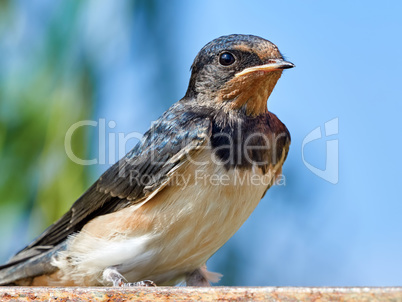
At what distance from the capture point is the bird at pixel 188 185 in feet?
5.72

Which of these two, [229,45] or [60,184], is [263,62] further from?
[60,184]

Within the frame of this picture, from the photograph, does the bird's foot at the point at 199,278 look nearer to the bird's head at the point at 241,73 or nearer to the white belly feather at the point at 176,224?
the white belly feather at the point at 176,224

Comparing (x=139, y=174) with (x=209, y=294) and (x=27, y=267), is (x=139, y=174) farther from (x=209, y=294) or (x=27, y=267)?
(x=209, y=294)

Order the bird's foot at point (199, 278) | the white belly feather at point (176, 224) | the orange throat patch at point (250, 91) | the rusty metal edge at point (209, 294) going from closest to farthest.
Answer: the rusty metal edge at point (209, 294) < the white belly feather at point (176, 224) < the orange throat patch at point (250, 91) < the bird's foot at point (199, 278)

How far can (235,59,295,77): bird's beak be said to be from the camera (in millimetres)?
1792

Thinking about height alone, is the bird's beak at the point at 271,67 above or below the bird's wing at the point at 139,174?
above

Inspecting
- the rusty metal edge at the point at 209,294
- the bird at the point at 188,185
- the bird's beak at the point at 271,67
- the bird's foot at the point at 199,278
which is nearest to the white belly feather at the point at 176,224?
the bird at the point at 188,185

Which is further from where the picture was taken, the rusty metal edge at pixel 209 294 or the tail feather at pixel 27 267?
the tail feather at pixel 27 267

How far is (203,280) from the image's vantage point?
204cm

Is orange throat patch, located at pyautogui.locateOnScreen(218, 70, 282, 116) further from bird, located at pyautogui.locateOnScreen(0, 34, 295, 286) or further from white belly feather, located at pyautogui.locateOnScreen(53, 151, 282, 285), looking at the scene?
white belly feather, located at pyautogui.locateOnScreen(53, 151, 282, 285)

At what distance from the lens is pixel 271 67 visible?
5.94 ft

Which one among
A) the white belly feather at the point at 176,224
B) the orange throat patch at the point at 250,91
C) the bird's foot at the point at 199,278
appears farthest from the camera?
the bird's foot at the point at 199,278

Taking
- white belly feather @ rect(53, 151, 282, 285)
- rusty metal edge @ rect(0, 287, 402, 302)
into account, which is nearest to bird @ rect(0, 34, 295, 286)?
white belly feather @ rect(53, 151, 282, 285)

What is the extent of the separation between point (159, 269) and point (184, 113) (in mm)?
458
